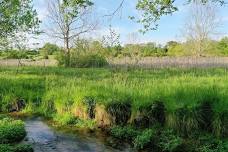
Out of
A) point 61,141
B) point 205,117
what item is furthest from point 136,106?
point 61,141

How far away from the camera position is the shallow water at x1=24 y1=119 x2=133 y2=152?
1170 centimetres

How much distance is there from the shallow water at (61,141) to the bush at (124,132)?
55 centimetres

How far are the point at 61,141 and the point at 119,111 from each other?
2.24 metres

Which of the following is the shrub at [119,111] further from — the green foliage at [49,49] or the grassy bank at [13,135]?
the green foliage at [49,49]

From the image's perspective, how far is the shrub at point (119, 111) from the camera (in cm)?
1369

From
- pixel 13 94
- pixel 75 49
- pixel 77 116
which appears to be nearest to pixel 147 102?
pixel 77 116

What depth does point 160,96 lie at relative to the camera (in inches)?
527

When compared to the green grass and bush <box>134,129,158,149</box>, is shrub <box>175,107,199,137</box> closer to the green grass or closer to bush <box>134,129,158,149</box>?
the green grass

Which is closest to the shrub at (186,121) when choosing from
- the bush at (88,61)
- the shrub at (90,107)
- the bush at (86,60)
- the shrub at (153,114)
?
the shrub at (153,114)

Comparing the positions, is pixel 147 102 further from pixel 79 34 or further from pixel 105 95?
pixel 79 34

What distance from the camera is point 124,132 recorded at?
12805 mm

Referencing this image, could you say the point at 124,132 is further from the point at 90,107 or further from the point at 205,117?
the point at 205,117

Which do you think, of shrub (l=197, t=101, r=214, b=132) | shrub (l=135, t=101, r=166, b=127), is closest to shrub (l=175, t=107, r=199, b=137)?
shrub (l=197, t=101, r=214, b=132)

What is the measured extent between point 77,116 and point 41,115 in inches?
89.5
